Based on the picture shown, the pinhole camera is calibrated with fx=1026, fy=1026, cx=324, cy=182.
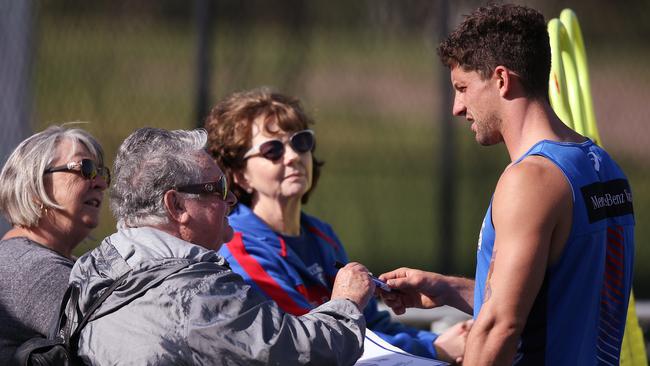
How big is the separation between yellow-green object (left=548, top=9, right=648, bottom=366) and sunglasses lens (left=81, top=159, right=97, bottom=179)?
5.06 ft

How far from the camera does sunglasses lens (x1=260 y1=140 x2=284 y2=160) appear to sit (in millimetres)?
3805

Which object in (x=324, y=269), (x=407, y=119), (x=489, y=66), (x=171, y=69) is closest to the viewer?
(x=489, y=66)

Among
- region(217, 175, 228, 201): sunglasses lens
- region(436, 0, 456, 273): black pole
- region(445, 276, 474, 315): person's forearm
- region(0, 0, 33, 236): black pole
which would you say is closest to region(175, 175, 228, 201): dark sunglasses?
region(217, 175, 228, 201): sunglasses lens

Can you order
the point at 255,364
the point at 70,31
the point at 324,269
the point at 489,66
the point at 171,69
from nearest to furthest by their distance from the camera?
the point at 255,364 < the point at 489,66 < the point at 324,269 < the point at 70,31 < the point at 171,69

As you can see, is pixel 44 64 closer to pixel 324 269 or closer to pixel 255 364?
pixel 324 269

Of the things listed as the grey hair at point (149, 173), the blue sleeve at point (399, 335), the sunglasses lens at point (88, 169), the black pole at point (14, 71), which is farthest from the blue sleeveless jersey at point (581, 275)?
the black pole at point (14, 71)

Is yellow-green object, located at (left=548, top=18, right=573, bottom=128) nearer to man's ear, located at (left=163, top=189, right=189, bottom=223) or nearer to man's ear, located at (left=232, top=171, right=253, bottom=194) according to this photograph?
man's ear, located at (left=232, top=171, right=253, bottom=194)

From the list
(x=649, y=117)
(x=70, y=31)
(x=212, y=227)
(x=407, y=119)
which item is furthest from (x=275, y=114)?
(x=407, y=119)

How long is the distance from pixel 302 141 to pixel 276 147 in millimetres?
105

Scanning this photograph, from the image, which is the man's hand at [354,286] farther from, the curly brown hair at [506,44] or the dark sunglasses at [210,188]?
the curly brown hair at [506,44]

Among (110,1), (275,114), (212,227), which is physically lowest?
(212,227)

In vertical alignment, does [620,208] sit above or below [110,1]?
below

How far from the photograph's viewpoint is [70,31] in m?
6.41

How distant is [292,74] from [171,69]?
839 mm
